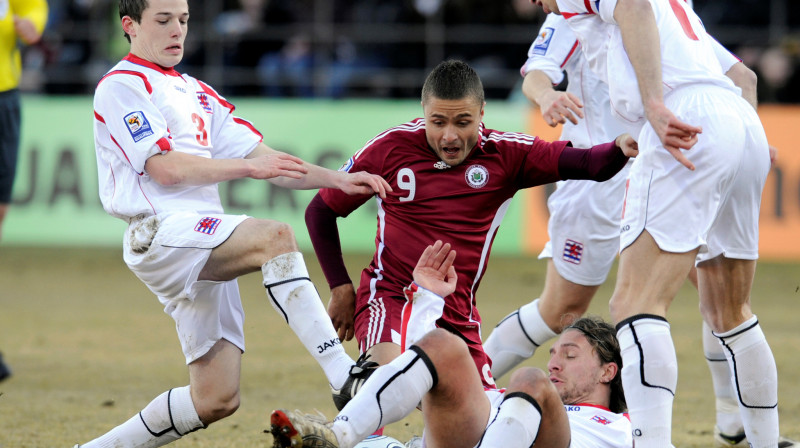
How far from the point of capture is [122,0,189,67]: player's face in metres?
4.59

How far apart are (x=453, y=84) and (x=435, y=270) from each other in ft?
2.73

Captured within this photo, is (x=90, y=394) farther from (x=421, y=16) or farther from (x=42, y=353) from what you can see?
(x=421, y=16)

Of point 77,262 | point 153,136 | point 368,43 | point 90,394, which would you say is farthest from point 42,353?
point 368,43

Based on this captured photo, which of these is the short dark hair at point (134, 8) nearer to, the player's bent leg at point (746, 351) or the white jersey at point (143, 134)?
the white jersey at point (143, 134)

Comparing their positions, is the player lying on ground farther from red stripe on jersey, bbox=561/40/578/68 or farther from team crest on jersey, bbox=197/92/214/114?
red stripe on jersey, bbox=561/40/578/68

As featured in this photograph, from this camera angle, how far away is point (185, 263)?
4355 mm

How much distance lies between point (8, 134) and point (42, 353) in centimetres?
172

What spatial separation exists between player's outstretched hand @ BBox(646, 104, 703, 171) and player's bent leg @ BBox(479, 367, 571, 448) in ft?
3.39

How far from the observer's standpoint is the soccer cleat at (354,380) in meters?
4.15

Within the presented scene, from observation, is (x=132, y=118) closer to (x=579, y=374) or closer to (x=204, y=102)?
(x=204, y=102)

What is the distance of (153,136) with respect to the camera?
436 centimetres

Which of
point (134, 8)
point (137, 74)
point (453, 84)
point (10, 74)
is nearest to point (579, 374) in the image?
point (453, 84)

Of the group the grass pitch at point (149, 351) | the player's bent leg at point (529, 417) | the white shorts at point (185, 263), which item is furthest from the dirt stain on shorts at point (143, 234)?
the player's bent leg at point (529, 417)

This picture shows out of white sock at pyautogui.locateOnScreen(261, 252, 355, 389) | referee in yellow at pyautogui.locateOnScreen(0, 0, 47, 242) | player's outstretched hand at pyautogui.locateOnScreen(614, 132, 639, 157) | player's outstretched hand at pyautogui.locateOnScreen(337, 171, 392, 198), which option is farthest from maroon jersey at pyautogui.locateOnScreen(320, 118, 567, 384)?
referee in yellow at pyautogui.locateOnScreen(0, 0, 47, 242)
